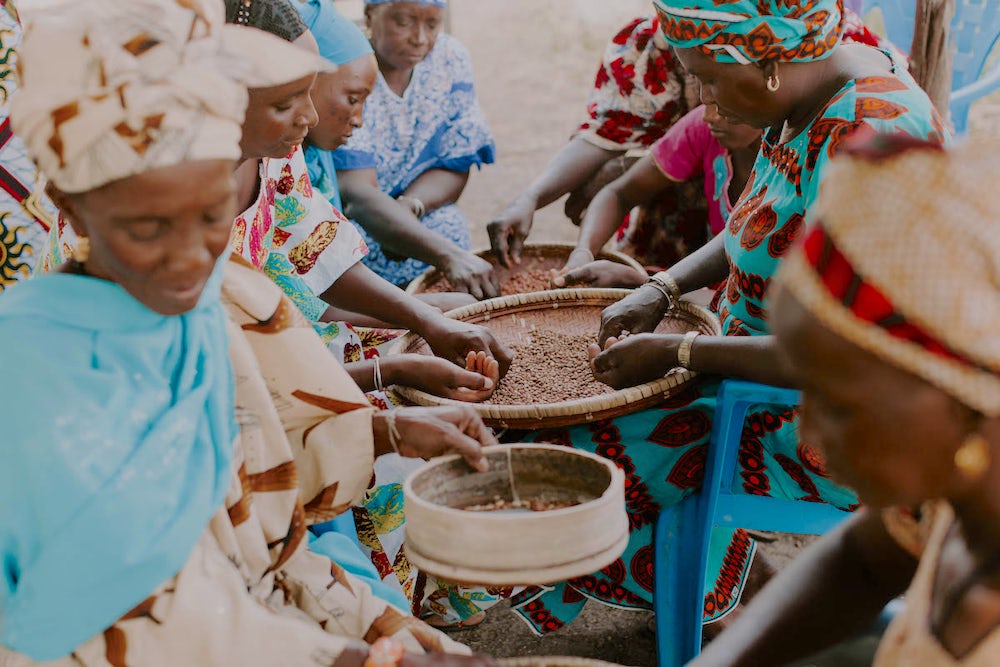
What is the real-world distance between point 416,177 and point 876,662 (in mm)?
3243

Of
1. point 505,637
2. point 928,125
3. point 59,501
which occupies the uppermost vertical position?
point 928,125

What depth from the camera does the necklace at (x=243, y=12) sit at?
2.25 meters

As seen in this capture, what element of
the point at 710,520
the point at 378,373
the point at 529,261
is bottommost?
the point at 710,520

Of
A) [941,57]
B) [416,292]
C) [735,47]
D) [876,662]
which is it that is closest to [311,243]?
[416,292]

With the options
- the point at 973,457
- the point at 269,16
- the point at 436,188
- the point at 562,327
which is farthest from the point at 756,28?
the point at 436,188

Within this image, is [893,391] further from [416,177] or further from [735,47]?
→ [416,177]

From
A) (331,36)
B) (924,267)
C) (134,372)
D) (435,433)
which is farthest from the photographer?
(331,36)

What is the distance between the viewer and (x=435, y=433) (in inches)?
72.7

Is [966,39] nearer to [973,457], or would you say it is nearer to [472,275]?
[472,275]

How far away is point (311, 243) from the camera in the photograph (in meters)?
2.71

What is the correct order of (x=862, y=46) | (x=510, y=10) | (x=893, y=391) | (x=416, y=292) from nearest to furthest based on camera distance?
(x=893, y=391), (x=862, y=46), (x=416, y=292), (x=510, y=10)

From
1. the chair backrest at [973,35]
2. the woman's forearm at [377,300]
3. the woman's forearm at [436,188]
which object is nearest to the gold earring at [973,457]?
the woman's forearm at [377,300]

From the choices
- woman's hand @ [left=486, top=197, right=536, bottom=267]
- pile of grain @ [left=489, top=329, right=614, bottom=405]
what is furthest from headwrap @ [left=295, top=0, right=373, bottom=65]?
pile of grain @ [left=489, top=329, right=614, bottom=405]

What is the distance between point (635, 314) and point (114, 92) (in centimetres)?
163
